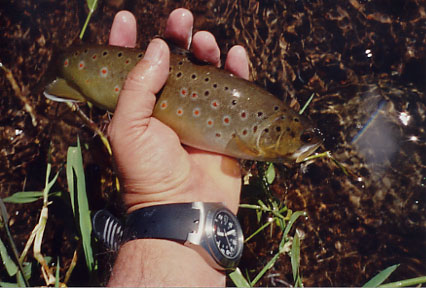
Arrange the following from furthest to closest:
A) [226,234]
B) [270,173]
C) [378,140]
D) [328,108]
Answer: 1. [328,108]
2. [378,140]
3. [270,173]
4. [226,234]

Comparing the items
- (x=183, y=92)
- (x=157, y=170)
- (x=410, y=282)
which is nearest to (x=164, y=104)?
(x=183, y=92)

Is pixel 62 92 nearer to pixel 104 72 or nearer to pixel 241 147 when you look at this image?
pixel 104 72

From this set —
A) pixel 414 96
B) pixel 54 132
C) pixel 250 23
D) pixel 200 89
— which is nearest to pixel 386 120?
pixel 414 96

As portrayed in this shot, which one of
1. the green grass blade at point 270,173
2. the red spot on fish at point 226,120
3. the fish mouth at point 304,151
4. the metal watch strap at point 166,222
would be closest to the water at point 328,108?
the green grass blade at point 270,173

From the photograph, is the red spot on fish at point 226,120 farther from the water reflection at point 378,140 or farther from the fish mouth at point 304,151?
the water reflection at point 378,140

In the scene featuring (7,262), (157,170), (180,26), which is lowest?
(7,262)

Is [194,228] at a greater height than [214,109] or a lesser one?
lesser
